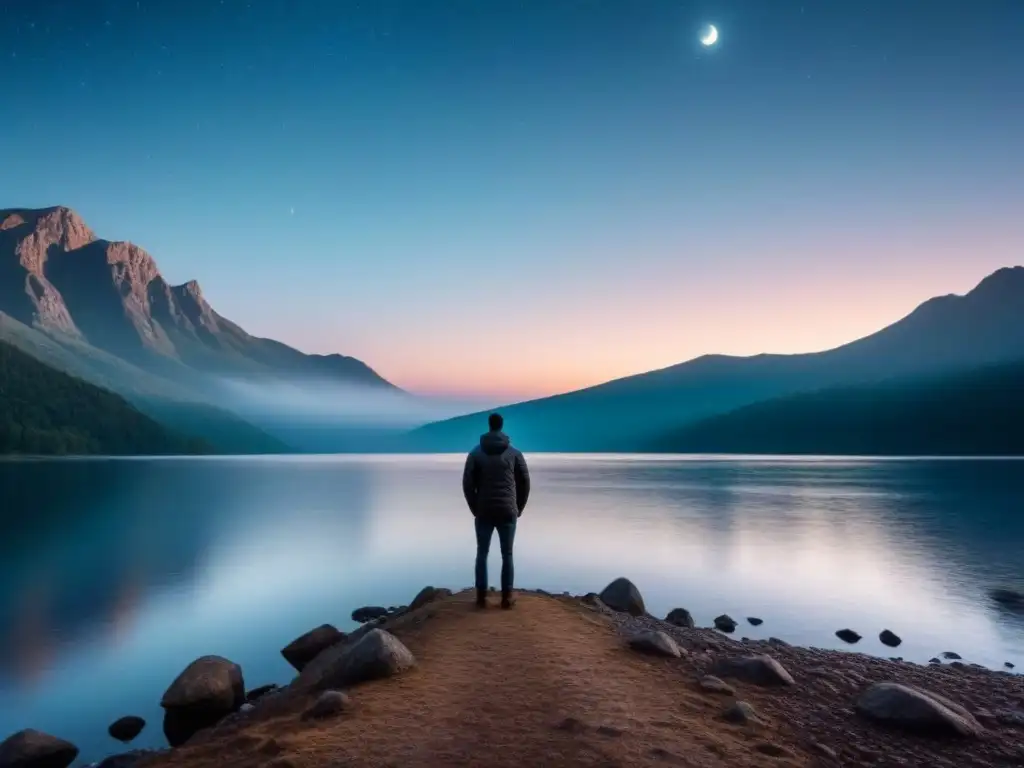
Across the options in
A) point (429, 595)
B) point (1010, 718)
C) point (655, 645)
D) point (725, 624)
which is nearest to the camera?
point (1010, 718)

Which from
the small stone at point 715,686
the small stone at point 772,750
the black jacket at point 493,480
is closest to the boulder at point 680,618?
the black jacket at point 493,480

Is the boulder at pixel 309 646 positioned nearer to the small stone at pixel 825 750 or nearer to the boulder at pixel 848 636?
the small stone at pixel 825 750

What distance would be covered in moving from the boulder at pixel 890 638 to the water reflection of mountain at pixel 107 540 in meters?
27.7

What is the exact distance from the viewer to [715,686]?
12.0m

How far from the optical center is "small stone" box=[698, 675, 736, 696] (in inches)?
468

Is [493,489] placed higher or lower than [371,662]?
higher

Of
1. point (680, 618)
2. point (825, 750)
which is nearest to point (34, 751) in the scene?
point (825, 750)

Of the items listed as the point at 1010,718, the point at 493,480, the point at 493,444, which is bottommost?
the point at 1010,718

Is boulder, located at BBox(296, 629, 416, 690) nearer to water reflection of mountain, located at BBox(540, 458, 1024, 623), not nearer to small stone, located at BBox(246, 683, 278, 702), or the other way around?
small stone, located at BBox(246, 683, 278, 702)

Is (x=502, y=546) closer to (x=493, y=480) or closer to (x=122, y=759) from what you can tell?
(x=493, y=480)

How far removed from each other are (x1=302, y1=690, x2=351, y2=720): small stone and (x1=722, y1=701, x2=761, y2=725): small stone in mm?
6180

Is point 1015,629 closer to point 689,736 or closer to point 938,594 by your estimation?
point 938,594

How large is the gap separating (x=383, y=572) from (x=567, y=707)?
3038 cm

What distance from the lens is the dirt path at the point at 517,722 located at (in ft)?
28.7
